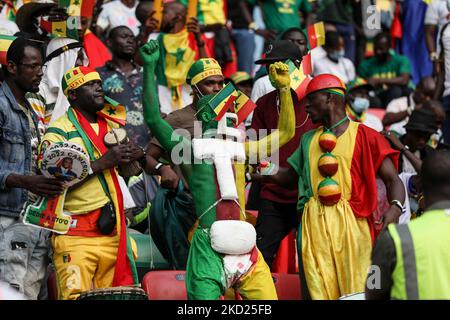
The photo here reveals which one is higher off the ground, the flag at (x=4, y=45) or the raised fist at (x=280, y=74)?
the flag at (x=4, y=45)

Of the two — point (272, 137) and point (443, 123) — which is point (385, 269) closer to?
point (272, 137)

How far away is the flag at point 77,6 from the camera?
41.4 feet

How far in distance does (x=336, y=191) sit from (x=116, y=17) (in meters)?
7.04

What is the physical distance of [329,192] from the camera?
32.1ft

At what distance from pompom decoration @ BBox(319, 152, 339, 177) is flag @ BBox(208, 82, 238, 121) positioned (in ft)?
3.16

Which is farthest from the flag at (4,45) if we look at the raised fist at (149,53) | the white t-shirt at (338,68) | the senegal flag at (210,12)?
the white t-shirt at (338,68)

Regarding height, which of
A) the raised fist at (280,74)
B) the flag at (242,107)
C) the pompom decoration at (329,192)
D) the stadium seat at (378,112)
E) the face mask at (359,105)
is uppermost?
the raised fist at (280,74)

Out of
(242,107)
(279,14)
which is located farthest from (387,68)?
(242,107)

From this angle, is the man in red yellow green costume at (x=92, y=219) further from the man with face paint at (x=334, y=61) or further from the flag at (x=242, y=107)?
the man with face paint at (x=334, y=61)

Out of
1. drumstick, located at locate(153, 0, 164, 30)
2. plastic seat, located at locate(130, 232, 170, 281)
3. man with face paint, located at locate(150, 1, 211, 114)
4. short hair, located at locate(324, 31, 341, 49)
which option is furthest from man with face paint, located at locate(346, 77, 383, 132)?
plastic seat, located at locate(130, 232, 170, 281)

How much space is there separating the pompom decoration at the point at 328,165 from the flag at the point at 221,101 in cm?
96

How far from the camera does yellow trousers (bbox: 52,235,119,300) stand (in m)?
9.37
